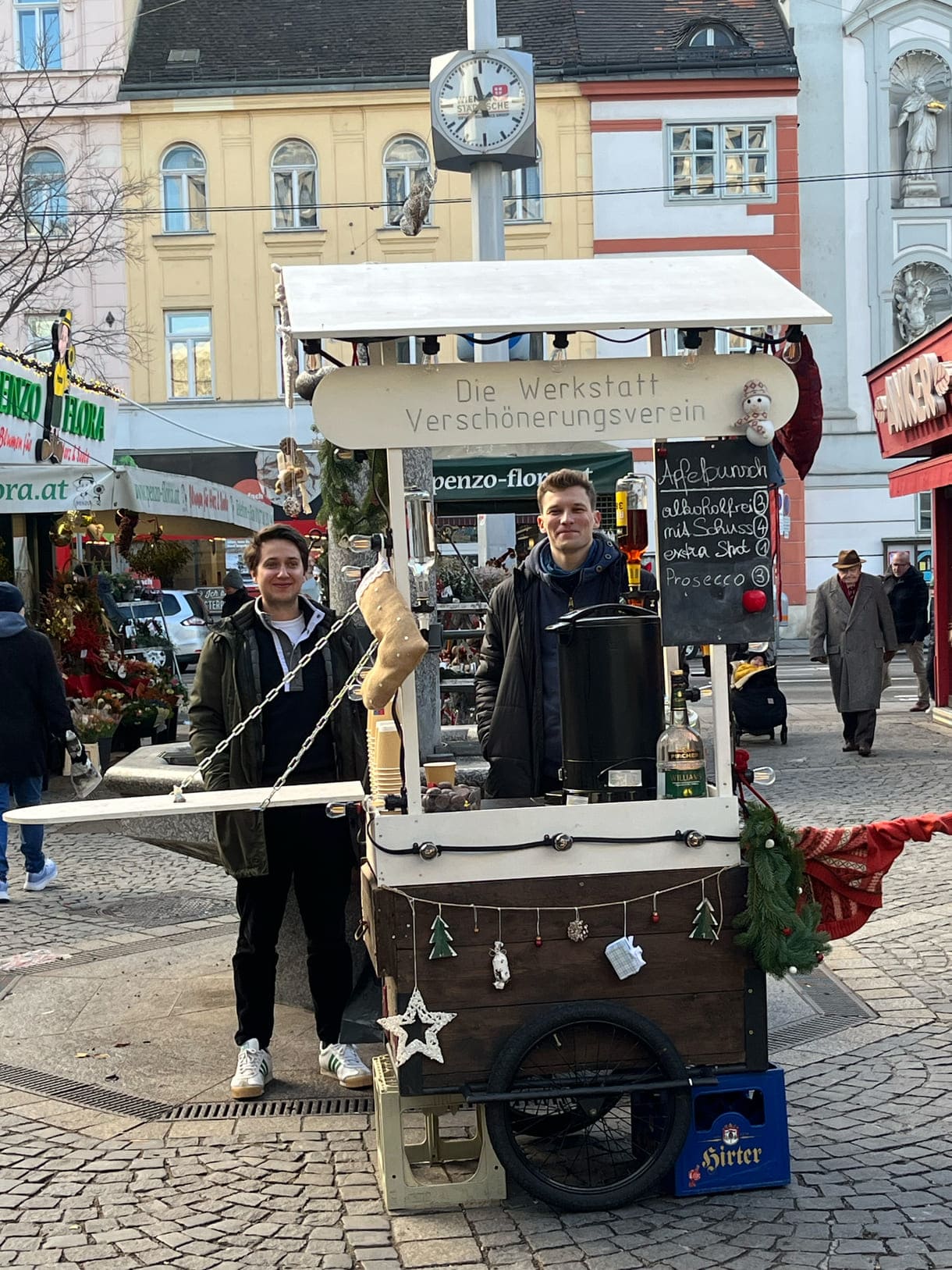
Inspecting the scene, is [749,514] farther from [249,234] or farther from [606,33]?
[606,33]

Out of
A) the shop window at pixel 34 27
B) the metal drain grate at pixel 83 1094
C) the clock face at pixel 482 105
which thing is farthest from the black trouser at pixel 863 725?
the shop window at pixel 34 27

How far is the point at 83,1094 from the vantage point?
5207 mm

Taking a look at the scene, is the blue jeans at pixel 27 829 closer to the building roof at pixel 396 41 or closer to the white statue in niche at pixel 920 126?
the building roof at pixel 396 41

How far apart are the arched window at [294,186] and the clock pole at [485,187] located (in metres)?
18.3

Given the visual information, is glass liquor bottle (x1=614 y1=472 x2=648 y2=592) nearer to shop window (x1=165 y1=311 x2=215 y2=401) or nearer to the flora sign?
the flora sign

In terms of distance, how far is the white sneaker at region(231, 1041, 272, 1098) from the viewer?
5.05 meters

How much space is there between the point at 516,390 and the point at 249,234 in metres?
25.8

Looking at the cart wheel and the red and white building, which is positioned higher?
the red and white building

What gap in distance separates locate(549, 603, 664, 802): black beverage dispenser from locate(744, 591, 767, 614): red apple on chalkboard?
0.28 metres

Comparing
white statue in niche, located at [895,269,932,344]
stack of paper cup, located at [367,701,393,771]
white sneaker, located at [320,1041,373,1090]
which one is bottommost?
white sneaker, located at [320,1041,373,1090]

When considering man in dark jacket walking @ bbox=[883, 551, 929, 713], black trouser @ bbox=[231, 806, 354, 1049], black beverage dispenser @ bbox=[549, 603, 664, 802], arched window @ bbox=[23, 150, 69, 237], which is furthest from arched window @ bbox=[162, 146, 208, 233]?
black beverage dispenser @ bbox=[549, 603, 664, 802]

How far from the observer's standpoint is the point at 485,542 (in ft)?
62.9

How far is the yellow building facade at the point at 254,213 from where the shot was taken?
93.4ft

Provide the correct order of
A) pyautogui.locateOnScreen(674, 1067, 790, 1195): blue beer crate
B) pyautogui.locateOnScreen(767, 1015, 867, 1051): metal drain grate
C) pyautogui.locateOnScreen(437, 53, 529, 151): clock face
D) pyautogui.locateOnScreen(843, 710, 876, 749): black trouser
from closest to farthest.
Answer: pyautogui.locateOnScreen(674, 1067, 790, 1195): blue beer crate → pyautogui.locateOnScreen(767, 1015, 867, 1051): metal drain grate → pyautogui.locateOnScreen(437, 53, 529, 151): clock face → pyautogui.locateOnScreen(843, 710, 876, 749): black trouser
